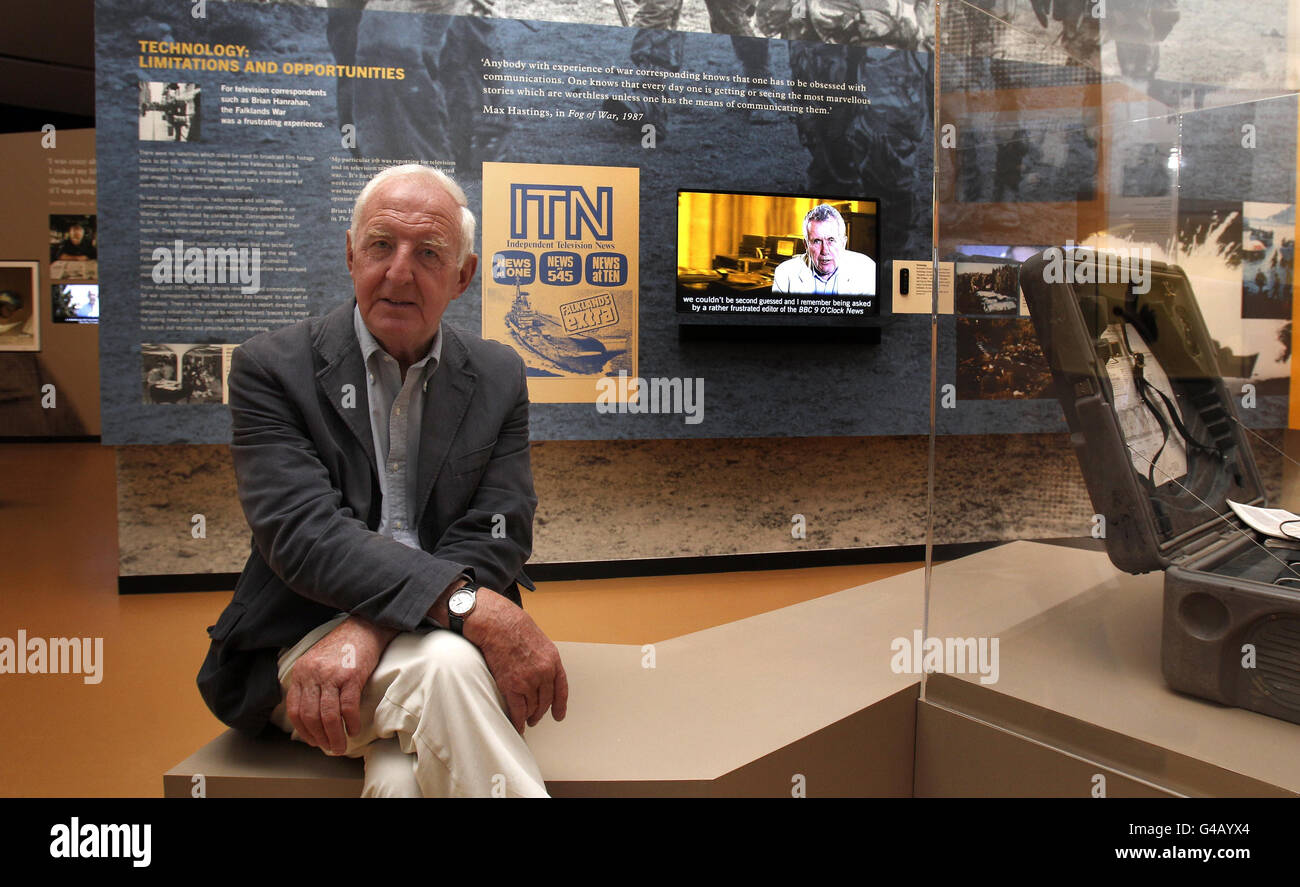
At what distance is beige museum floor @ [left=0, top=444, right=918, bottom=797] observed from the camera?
258 centimetres

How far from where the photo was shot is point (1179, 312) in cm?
149

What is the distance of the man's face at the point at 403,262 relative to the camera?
154 cm

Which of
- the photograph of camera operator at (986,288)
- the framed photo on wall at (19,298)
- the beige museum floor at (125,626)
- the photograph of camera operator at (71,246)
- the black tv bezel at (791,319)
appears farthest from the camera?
the photograph of camera operator at (71,246)

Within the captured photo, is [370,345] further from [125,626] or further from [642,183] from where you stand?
[642,183]

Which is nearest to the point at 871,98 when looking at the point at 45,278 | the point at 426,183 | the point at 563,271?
the point at 563,271

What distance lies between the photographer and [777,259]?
481 cm

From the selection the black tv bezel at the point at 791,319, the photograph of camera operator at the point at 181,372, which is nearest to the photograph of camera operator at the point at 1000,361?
the black tv bezel at the point at 791,319

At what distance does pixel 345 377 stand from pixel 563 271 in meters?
3.17

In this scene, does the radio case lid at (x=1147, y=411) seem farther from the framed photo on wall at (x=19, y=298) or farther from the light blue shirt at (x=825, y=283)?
the framed photo on wall at (x=19, y=298)

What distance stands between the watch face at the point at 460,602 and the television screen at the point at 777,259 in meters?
3.52

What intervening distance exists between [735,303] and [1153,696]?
140 inches

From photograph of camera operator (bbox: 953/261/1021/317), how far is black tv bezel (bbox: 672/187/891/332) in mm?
2984
